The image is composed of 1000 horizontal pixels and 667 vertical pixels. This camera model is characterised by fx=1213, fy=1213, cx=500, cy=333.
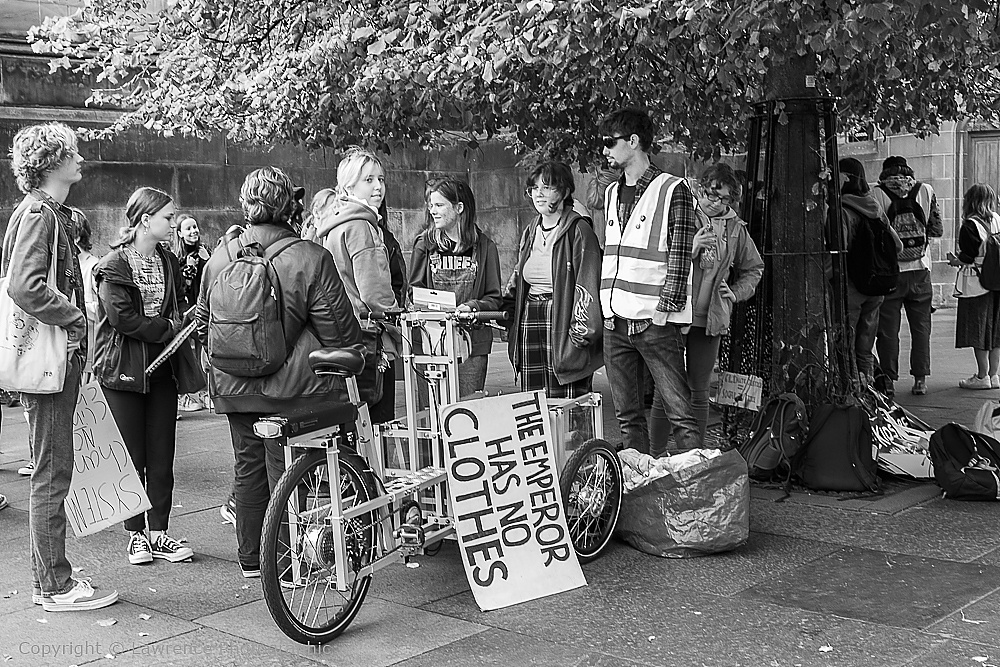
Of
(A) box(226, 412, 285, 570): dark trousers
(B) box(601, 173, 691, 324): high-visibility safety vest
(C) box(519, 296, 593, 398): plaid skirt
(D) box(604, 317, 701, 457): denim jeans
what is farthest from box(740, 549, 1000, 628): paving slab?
(A) box(226, 412, 285, 570): dark trousers

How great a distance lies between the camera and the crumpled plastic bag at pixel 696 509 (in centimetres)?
536

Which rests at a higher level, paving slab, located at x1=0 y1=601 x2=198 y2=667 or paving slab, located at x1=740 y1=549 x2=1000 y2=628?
paving slab, located at x1=0 y1=601 x2=198 y2=667

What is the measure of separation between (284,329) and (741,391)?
3322mm

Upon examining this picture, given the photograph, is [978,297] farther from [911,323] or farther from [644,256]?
[644,256]

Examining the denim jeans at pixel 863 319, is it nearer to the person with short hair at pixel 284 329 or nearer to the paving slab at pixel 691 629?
the paving slab at pixel 691 629

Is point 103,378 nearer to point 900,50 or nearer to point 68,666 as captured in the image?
point 68,666

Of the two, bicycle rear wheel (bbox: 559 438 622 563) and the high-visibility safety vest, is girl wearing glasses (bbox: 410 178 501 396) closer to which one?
the high-visibility safety vest

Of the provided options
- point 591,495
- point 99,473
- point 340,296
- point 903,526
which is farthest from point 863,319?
point 99,473

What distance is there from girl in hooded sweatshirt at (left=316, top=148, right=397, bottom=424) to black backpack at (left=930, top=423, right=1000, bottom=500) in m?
3.03

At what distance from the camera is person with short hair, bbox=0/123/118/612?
4.65m

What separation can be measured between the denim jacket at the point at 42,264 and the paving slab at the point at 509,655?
74.0 inches

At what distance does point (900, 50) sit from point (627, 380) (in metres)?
2.41

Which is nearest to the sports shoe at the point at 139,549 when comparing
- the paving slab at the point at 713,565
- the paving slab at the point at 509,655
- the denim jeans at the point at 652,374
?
the paving slab at the point at 509,655

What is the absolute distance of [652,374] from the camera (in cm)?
618
